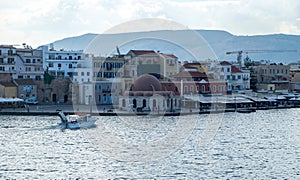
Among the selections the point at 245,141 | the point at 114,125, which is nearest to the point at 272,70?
the point at 114,125

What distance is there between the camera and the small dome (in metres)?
55.8

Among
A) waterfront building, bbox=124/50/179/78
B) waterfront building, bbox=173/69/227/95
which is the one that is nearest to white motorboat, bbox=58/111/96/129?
waterfront building, bbox=173/69/227/95

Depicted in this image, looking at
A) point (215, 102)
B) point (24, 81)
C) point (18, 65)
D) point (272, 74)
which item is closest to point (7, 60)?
point (18, 65)

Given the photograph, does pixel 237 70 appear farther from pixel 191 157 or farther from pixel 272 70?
pixel 191 157

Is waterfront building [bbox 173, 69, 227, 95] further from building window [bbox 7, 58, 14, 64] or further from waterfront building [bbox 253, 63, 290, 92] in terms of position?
building window [bbox 7, 58, 14, 64]

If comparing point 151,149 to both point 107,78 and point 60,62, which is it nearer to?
point 107,78

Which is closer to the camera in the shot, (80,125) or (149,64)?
(80,125)

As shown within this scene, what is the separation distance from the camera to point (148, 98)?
181ft

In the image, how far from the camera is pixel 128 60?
6669cm

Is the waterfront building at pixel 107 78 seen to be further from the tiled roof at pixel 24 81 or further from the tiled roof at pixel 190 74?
the tiled roof at pixel 24 81

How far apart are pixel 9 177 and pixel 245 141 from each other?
1453 cm

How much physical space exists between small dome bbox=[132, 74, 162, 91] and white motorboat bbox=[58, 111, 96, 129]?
1234 cm

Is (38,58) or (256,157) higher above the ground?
(38,58)

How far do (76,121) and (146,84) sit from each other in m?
14.1
